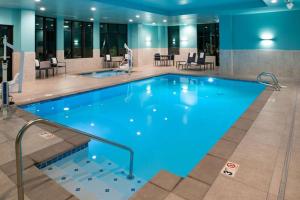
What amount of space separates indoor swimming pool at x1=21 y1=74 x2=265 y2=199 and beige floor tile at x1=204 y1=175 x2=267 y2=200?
2.70 ft

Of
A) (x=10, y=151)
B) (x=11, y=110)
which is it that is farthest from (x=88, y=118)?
(x=10, y=151)

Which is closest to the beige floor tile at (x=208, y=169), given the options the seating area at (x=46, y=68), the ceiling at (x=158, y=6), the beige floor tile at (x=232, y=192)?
the beige floor tile at (x=232, y=192)

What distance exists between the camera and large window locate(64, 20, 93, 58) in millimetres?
12398

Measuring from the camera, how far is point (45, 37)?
11.1 metres

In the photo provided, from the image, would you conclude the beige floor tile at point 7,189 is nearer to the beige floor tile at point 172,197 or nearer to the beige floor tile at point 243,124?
the beige floor tile at point 172,197

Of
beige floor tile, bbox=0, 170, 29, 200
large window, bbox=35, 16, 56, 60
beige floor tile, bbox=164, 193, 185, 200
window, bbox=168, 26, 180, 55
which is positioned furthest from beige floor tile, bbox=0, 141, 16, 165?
window, bbox=168, 26, 180, 55

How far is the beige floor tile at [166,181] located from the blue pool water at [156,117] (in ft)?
1.65

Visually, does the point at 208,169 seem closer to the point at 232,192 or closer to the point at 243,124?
the point at 232,192

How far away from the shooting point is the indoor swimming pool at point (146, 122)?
3286 mm

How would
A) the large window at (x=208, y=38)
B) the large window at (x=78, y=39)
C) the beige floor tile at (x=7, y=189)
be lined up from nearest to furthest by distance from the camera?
1. the beige floor tile at (x=7, y=189)
2. the large window at (x=78, y=39)
3. the large window at (x=208, y=38)

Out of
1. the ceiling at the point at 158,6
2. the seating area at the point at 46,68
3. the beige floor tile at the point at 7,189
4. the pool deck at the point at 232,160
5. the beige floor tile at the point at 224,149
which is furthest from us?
the seating area at the point at 46,68

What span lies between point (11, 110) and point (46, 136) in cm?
197

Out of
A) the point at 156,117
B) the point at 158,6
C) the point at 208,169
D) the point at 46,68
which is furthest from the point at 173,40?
the point at 208,169

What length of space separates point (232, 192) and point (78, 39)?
1218 centimetres
